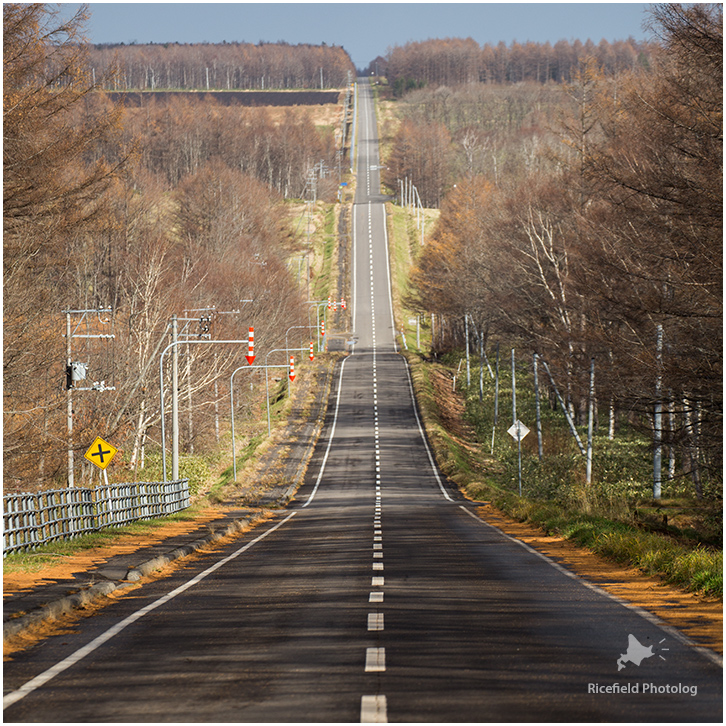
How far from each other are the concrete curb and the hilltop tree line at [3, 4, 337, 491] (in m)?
9.17

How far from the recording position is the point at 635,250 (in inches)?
1233

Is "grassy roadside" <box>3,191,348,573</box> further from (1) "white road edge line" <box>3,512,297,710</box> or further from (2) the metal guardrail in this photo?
(1) "white road edge line" <box>3,512,297,710</box>

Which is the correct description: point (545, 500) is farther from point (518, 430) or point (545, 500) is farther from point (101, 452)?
point (101, 452)

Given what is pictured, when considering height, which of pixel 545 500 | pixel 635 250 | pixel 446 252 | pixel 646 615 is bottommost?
pixel 545 500

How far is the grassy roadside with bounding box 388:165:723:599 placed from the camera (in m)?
14.1

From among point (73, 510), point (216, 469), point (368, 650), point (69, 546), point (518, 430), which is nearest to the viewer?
point (368, 650)

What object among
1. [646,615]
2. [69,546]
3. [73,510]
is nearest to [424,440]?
[73,510]

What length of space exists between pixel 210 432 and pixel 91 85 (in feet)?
158

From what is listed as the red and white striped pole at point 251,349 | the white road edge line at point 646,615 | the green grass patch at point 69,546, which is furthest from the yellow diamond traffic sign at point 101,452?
the white road edge line at point 646,615

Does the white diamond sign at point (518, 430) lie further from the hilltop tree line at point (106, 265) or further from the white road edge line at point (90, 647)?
the white road edge line at point (90, 647)

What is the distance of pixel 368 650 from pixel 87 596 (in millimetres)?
5397

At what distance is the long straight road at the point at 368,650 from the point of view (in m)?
6.81

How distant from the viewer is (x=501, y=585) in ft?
43.9

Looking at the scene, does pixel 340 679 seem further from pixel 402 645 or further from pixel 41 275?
pixel 41 275
